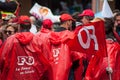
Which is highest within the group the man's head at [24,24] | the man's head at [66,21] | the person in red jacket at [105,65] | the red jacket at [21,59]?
the man's head at [24,24]

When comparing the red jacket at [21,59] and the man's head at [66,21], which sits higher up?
the man's head at [66,21]

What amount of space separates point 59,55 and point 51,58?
0.48 feet

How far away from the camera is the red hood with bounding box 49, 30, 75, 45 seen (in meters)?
9.07

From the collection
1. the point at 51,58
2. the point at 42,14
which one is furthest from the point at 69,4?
the point at 51,58

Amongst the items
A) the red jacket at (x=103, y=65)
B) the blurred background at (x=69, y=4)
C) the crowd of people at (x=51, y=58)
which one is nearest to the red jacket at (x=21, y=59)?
the crowd of people at (x=51, y=58)

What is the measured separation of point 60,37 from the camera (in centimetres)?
920

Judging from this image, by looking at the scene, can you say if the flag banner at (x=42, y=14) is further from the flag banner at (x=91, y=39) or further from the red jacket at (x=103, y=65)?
the flag banner at (x=91, y=39)

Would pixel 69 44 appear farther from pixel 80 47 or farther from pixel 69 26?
pixel 69 26

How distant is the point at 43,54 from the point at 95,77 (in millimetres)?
988

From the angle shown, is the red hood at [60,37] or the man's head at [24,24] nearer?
the red hood at [60,37]

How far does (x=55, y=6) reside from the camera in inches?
737

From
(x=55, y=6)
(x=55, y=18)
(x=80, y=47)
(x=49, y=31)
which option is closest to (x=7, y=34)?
(x=49, y=31)

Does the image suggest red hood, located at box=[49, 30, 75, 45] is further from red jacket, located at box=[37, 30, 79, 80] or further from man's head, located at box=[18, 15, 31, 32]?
man's head, located at box=[18, 15, 31, 32]

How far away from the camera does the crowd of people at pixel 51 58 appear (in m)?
8.68
